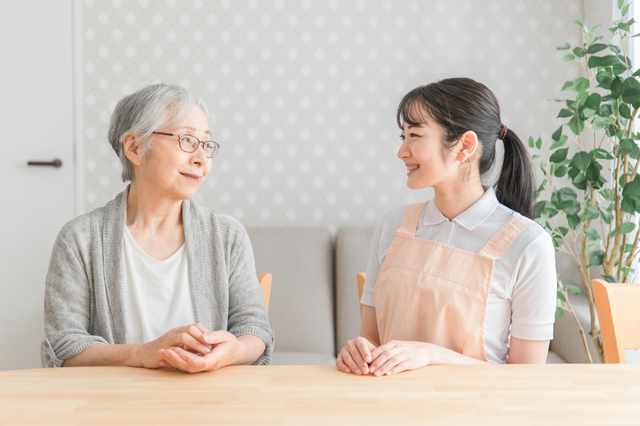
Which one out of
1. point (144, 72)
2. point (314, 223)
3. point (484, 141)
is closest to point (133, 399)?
point (484, 141)

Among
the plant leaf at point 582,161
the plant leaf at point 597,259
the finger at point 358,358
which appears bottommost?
the plant leaf at point 597,259

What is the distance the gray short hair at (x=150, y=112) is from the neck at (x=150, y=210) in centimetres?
12

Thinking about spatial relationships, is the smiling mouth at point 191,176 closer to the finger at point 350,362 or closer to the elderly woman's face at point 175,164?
the elderly woman's face at point 175,164

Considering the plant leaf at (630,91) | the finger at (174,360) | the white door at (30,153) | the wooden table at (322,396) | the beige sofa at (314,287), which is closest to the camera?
the wooden table at (322,396)

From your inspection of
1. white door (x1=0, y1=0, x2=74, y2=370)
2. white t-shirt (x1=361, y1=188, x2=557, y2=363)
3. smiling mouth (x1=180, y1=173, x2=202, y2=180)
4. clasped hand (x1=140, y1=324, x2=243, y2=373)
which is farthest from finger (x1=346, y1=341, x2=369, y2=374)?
white door (x1=0, y1=0, x2=74, y2=370)

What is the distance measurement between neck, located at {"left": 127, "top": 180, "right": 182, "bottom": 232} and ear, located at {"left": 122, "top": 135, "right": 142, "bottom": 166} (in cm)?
7

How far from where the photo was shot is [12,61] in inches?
101

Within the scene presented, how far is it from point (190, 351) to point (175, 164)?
1.62ft

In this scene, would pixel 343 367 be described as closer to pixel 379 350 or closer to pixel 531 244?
pixel 379 350

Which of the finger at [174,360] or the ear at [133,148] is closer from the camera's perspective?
the finger at [174,360]

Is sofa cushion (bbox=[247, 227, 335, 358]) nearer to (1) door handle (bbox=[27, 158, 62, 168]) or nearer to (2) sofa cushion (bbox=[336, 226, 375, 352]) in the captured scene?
(2) sofa cushion (bbox=[336, 226, 375, 352])

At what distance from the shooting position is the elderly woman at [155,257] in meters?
1.27

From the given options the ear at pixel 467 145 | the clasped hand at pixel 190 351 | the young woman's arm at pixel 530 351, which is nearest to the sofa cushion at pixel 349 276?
the ear at pixel 467 145

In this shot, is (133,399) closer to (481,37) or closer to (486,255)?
(486,255)
